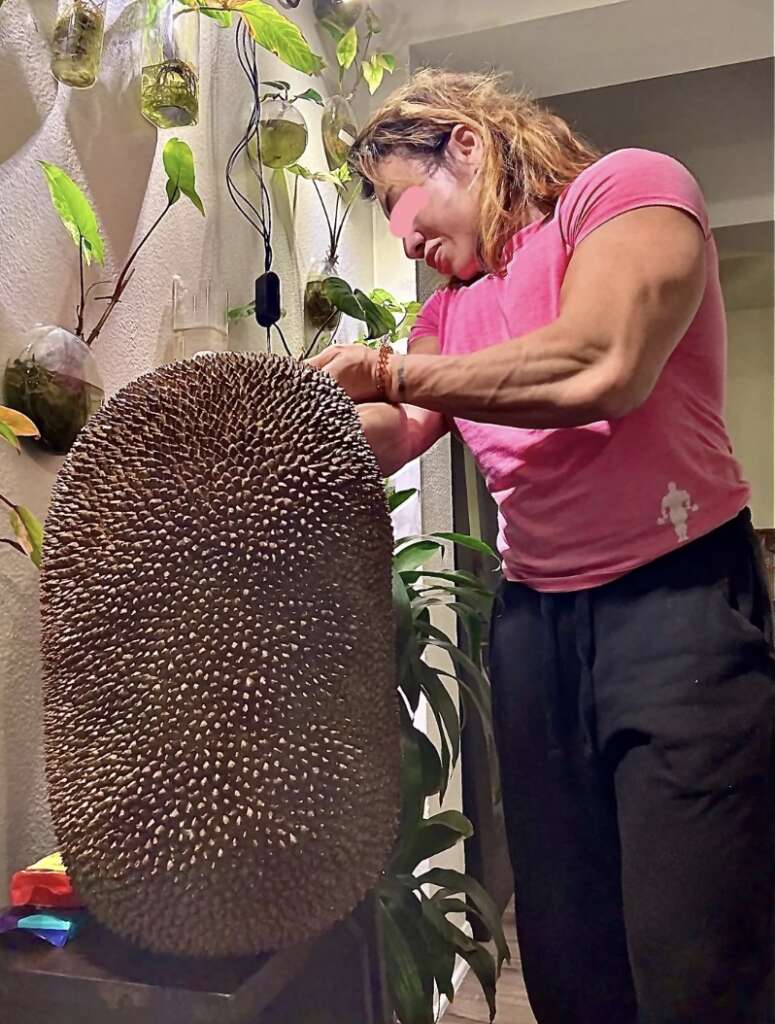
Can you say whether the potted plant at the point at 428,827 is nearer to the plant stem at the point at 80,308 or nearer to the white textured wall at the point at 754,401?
the white textured wall at the point at 754,401

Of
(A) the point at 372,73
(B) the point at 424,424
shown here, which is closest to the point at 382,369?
(B) the point at 424,424

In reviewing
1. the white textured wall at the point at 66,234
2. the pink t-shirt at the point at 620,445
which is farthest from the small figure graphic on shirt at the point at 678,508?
the white textured wall at the point at 66,234

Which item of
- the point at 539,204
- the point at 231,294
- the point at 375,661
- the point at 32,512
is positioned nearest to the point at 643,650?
the point at 375,661

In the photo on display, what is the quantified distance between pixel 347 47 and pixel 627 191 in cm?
66

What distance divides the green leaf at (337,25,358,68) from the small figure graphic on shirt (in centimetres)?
76

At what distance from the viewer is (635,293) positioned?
1.87ft

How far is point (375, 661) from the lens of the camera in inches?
22.3

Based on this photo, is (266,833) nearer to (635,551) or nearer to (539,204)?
(635,551)

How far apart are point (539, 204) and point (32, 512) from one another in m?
0.48

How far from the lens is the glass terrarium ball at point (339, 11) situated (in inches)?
44.4

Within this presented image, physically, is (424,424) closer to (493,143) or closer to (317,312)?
(493,143)

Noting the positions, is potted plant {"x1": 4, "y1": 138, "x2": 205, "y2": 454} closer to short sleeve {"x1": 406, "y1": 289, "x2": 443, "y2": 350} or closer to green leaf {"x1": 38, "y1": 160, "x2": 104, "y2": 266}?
green leaf {"x1": 38, "y1": 160, "x2": 104, "y2": 266}

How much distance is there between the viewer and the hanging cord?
1102 mm

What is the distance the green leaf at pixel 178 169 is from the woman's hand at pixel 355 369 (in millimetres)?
393
